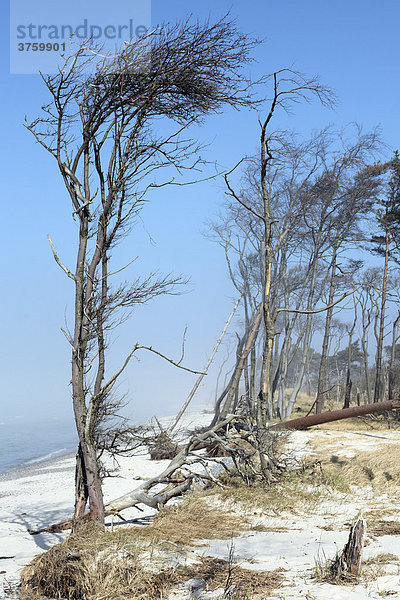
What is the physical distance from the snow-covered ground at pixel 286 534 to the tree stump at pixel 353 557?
0.18 m

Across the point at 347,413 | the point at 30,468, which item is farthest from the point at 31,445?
the point at 347,413

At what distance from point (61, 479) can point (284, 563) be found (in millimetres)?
10912

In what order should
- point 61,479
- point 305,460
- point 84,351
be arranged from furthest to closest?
1. point 61,479
2. point 305,460
3. point 84,351

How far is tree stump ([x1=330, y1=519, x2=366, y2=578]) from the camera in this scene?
4.81 metres

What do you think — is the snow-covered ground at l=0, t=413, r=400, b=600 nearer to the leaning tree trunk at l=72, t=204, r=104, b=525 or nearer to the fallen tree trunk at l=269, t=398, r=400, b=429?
the fallen tree trunk at l=269, t=398, r=400, b=429

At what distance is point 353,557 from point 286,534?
7.23 ft

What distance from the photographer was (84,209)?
718 centimetres

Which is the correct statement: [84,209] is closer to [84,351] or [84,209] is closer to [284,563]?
[84,351]

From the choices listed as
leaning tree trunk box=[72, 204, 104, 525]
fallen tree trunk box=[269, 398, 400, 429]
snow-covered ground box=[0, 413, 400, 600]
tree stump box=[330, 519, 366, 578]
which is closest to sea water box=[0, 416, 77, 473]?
snow-covered ground box=[0, 413, 400, 600]

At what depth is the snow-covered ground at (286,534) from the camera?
4668 millimetres

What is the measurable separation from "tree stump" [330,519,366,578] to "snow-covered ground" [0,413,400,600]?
0.60 ft

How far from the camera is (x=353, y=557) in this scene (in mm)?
4859

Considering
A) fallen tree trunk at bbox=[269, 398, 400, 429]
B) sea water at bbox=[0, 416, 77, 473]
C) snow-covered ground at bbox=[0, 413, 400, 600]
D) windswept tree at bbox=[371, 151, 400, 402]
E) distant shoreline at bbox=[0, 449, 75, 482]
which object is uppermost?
windswept tree at bbox=[371, 151, 400, 402]

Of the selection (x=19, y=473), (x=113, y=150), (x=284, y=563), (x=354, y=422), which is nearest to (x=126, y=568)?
(x=284, y=563)
